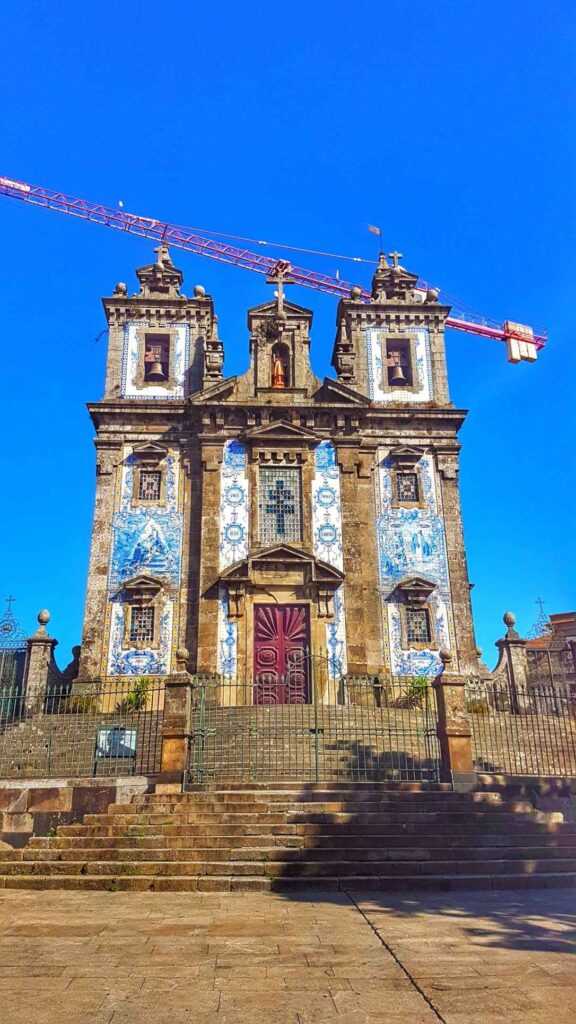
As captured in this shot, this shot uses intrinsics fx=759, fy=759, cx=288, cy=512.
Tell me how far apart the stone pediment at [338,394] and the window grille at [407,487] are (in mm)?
2578

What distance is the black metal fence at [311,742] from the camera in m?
13.4

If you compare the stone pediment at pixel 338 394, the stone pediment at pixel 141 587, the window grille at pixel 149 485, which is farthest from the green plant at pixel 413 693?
the window grille at pixel 149 485

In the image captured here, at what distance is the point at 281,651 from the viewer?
2122cm

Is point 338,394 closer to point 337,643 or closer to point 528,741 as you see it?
point 337,643

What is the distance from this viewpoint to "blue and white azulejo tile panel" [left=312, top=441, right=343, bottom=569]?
22391mm

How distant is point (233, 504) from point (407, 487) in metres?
5.52

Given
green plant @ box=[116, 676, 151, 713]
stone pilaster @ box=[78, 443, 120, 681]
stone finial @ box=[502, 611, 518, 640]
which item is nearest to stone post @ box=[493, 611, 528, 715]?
stone finial @ box=[502, 611, 518, 640]

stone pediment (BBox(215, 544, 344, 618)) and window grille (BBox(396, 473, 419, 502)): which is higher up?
window grille (BBox(396, 473, 419, 502))

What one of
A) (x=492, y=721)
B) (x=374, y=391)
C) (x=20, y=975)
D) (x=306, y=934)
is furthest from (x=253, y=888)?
(x=374, y=391)

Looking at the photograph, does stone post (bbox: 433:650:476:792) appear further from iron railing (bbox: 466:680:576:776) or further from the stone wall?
the stone wall

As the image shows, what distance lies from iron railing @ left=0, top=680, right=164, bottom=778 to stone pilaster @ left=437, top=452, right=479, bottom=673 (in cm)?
868

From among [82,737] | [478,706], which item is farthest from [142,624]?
[478,706]

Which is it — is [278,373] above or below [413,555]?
above

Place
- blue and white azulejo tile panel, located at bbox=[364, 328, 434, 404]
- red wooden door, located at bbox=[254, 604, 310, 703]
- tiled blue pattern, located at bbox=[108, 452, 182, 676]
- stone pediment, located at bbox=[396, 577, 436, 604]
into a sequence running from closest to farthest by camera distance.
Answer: red wooden door, located at bbox=[254, 604, 310, 703] → tiled blue pattern, located at bbox=[108, 452, 182, 676] → stone pediment, located at bbox=[396, 577, 436, 604] → blue and white azulejo tile panel, located at bbox=[364, 328, 434, 404]
